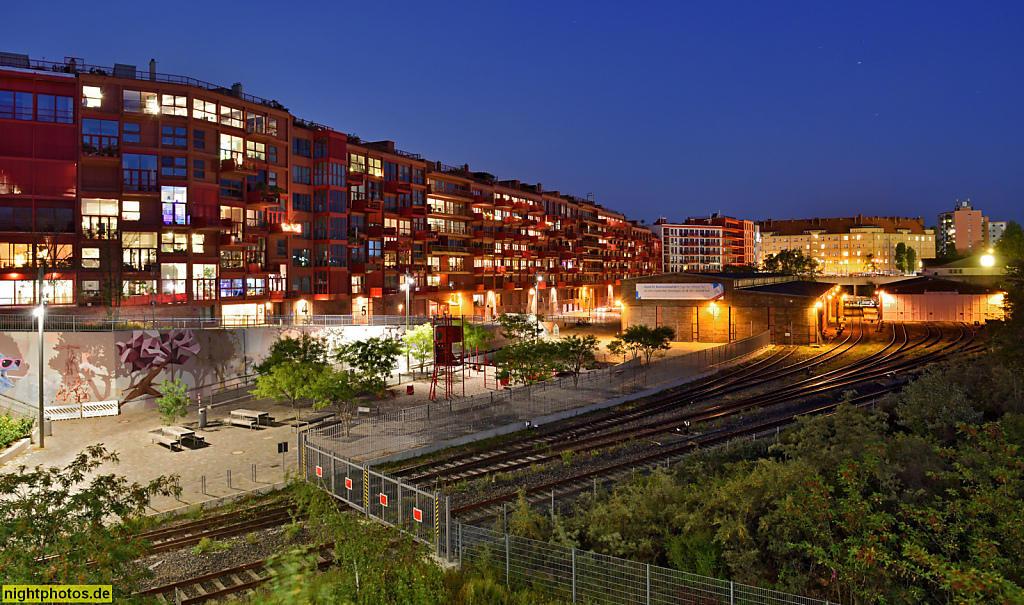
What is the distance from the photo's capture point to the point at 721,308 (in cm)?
5900

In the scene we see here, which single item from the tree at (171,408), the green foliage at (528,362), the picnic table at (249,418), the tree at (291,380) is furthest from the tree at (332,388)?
the green foliage at (528,362)

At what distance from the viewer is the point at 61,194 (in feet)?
150

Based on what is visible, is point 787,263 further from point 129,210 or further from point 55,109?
point 55,109

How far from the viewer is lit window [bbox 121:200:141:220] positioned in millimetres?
47141

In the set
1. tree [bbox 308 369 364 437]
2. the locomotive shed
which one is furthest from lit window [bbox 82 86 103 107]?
the locomotive shed

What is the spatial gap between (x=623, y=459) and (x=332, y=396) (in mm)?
13619

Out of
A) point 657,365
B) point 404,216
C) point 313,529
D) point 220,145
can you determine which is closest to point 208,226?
point 220,145

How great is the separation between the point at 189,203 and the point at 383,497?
4034 cm

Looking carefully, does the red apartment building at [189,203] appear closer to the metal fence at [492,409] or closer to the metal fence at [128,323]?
the metal fence at [128,323]

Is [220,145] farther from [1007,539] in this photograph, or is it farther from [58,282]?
[1007,539]

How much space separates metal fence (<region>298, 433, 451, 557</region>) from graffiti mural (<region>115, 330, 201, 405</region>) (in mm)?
18844

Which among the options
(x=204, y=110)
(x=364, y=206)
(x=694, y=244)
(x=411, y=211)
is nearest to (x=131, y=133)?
(x=204, y=110)

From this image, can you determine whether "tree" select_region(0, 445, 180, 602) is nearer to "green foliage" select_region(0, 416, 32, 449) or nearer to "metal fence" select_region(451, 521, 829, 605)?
"metal fence" select_region(451, 521, 829, 605)

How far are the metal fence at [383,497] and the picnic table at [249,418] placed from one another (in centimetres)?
965
